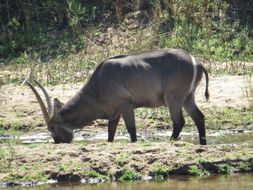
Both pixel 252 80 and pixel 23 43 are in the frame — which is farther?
pixel 23 43

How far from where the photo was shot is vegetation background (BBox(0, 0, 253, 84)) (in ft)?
51.8

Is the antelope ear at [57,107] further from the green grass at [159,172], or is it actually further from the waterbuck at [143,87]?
the green grass at [159,172]

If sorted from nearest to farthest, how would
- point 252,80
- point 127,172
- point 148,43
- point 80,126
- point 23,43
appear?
point 127,172
point 80,126
point 252,80
point 148,43
point 23,43

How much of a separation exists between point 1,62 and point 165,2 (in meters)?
3.40

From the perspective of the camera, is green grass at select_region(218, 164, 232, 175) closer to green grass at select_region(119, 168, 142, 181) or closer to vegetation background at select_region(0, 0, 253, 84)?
green grass at select_region(119, 168, 142, 181)

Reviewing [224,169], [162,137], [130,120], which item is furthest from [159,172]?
[162,137]

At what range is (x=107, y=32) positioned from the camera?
17.7 metres

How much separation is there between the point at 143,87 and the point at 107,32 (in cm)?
652

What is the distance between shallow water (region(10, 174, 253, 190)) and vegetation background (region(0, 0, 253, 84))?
19.8ft

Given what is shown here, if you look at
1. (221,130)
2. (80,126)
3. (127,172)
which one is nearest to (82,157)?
(127,172)

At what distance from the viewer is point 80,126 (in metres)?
11.8

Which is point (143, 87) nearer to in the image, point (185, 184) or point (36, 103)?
point (185, 184)

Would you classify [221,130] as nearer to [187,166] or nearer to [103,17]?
[187,166]

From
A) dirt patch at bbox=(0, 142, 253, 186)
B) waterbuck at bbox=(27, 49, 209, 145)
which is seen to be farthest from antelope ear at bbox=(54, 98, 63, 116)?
dirt patch at bbox=(0, 142, 253, 186)
